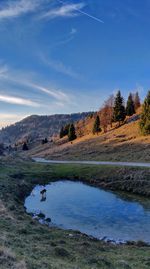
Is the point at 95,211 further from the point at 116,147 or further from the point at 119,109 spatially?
the point at 119,109

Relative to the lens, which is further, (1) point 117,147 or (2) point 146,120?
(2) point 146,120

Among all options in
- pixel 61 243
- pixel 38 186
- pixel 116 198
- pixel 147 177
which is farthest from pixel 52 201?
pixel 61 243

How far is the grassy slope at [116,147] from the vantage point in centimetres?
8444

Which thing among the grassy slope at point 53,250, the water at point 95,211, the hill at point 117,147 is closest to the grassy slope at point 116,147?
the hill at point 117,147

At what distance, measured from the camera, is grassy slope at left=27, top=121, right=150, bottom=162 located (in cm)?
8444

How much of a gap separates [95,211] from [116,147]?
64.3m

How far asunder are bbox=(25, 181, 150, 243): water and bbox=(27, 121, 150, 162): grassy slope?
114 ft

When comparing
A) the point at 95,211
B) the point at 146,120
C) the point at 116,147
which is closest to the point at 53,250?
the point at 95,211

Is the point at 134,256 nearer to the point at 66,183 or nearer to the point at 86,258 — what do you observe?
the point at 86,258

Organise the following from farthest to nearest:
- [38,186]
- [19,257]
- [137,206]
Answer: [38,186] < [137,206] < [19,257]

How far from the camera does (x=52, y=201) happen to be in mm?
40062

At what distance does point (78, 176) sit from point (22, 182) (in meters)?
12.9

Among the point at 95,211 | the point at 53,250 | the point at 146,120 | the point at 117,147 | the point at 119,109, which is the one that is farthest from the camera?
the point at 119,109

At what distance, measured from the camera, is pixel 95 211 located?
34875mm
